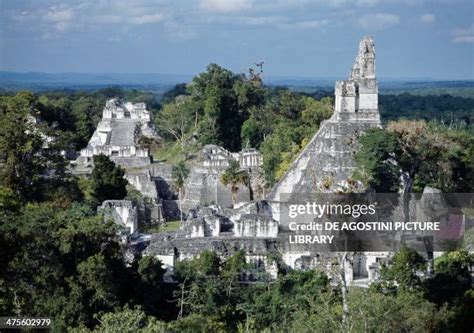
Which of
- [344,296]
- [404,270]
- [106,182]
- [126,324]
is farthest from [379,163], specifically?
[126,324]

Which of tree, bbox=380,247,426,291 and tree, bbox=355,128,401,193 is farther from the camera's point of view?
tree, bbox=355,128,401,193

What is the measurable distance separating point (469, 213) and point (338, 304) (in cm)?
907

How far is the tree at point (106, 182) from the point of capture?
86.8 feet

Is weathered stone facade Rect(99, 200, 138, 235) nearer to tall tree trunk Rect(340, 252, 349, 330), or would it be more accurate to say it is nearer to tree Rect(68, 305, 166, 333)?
tall tree trunk Rect(340, 252, 349, 330)

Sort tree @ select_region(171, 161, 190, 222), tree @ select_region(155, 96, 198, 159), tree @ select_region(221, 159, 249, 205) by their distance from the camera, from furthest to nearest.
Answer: tree @ select_region(155, 96, 198, 159)
tree @ select_region(171, 161, 190, 222)
tree @ select_region(221, 159, 249, 205)

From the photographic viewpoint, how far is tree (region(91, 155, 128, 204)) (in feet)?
86.8

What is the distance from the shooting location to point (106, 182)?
26.5 m

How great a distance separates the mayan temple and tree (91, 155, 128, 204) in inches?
177

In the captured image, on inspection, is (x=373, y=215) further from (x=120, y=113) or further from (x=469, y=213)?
(x=120, y=113)

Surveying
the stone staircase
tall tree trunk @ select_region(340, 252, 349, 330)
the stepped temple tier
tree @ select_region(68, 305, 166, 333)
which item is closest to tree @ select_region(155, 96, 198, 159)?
the stone staircase

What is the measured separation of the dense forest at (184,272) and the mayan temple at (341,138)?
0.74 metres

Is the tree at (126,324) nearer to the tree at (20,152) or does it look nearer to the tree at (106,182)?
the tree at (20,152)

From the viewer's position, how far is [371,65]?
26.8 m

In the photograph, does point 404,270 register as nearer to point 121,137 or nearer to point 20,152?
point 20,152
